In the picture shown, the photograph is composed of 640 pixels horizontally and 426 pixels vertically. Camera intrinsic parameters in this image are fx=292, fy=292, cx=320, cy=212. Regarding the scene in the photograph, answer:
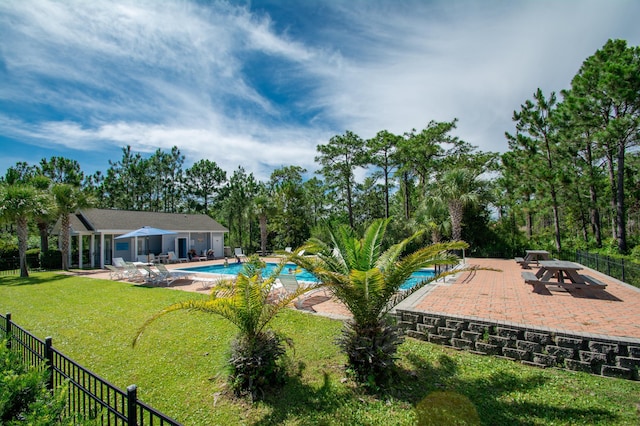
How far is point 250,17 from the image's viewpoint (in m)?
8.16

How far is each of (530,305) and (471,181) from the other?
1354cm

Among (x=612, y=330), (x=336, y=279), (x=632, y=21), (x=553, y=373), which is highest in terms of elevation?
(x=632, y=21)

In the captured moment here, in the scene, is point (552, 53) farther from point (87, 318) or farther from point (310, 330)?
point (87, 318)

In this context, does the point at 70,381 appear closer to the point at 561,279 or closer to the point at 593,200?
the point at 561,279

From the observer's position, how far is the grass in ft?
12.3

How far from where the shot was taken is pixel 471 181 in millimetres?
19281

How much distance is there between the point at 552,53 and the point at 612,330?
10.4 m

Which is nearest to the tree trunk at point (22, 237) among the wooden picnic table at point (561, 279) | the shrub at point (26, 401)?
the shrub at point (26, 401)

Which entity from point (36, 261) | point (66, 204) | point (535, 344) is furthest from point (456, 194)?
point (36, 261)

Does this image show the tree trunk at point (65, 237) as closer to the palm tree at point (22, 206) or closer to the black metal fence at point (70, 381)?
the palm tree at point (22, 206)

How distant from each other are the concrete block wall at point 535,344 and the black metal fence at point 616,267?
6908 mm

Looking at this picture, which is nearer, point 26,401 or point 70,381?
point 26,401

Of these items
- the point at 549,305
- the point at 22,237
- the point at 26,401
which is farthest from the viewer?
the point at 22,237

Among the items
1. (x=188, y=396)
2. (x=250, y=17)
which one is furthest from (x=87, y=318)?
(x=250, y=17)
